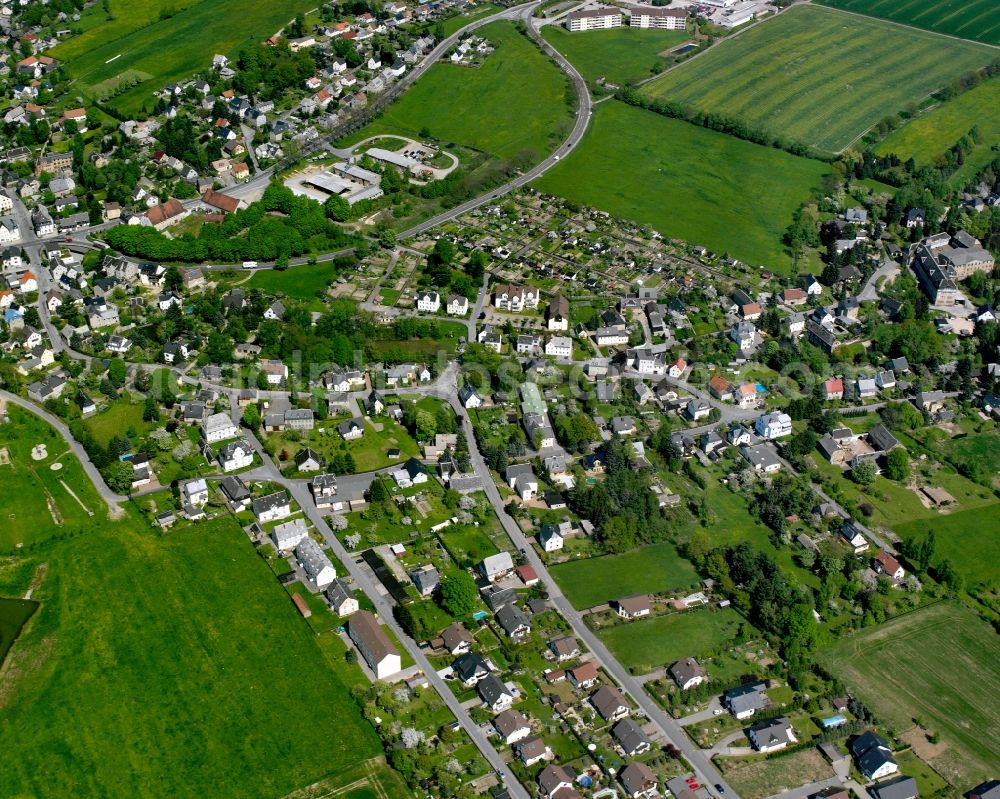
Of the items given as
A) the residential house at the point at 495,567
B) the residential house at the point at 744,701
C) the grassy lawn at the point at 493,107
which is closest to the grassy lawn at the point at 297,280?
the grassy lawn at the point at 493,107

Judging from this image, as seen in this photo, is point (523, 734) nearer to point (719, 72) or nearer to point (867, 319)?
point (867, 319)

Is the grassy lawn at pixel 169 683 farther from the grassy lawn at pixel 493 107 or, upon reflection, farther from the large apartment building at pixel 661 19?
the large apartment building at pixel 661 19

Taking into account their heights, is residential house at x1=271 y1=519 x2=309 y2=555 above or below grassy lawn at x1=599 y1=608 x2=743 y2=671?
above

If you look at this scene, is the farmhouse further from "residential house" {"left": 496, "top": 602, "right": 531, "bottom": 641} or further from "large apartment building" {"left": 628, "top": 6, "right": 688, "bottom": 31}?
"large apartment building" {"left": 628, "top": 6, "right": 688, "bottom": 31}

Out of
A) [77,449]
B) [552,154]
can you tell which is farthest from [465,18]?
[77,449]

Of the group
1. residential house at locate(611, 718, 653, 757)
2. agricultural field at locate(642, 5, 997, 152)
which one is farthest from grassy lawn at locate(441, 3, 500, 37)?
residential house at locate(611, 718, 653, 757)

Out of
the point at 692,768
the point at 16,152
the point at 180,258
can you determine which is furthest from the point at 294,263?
the point at 692,768

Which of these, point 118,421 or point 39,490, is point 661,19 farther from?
point 39,490
